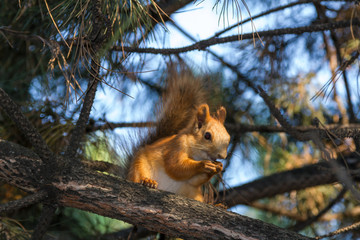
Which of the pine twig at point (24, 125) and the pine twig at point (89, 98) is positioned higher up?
the pine twig at point (89, 98)

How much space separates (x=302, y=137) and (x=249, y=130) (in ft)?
1.41

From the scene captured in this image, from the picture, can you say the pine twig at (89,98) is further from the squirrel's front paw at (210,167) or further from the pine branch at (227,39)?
the squirrel's front paw at (210,167)

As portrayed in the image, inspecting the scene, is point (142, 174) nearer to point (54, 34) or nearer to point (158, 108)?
point (158, 108)

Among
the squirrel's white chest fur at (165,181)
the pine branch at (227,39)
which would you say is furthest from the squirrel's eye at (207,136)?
the pine branch at (227,39)

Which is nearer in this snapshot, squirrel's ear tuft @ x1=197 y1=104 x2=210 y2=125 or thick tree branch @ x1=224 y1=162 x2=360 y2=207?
squirrel's ear tuft @ x1=197 y1=104 x2=210 y2=125

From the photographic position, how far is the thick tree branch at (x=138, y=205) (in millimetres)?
932

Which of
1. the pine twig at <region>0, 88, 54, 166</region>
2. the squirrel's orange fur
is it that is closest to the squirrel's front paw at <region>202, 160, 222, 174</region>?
the squirrel's orange fur

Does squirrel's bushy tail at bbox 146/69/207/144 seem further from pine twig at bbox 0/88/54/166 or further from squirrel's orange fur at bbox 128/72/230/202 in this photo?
pine twig at bbox 0/88/54/166

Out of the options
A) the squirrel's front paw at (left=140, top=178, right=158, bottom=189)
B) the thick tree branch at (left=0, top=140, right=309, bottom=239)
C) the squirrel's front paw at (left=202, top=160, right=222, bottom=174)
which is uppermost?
the squirrel's front paw at (left=202, top=160, right=222, bottom=174)

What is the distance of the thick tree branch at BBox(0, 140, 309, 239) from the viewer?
0.93 m

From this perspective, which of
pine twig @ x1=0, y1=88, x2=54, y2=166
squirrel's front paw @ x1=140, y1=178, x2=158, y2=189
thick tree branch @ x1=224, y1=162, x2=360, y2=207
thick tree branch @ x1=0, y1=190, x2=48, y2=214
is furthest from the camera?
thick tree branch @ x1=224, y1=162, x2=360, y2=207

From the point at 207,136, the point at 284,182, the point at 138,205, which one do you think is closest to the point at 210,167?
the point at 207,136

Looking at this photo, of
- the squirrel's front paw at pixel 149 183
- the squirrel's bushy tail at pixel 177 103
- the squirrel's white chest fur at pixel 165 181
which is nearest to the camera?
the squirrel's front paw at pixel 149 183

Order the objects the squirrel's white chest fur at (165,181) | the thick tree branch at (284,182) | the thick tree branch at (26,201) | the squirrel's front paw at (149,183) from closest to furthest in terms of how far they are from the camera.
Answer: the thick tree branch at (26,201)
the squirrel's front paw at (149,183)
the squirrel's white chest fur at (165,181)
the thick tree branch at (284,182)
